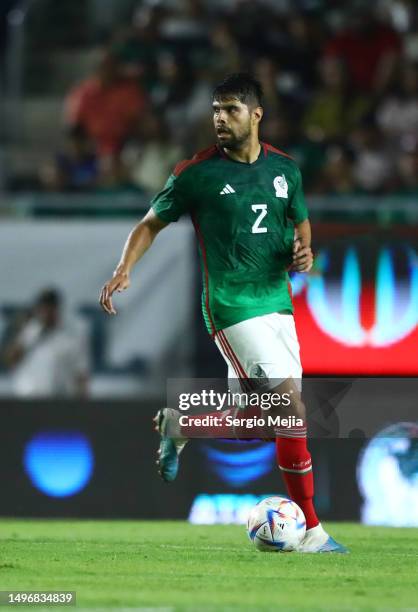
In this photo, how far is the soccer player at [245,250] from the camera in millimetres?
7582

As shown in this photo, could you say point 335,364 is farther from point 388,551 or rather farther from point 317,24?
point 317,24

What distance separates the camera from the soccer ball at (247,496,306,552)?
24.4 ft

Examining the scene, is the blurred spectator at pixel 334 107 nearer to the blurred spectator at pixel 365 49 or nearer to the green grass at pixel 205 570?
the blurred spectator at pixel 365 49

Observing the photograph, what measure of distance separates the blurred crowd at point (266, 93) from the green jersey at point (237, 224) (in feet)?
13.5

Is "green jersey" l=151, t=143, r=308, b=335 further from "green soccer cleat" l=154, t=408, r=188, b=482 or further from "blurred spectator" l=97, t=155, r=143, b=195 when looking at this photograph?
"blurred spectator" l=97, t=155, r=143, b=195

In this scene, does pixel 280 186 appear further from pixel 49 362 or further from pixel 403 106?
pixel 403 106

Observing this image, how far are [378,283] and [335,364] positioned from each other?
0.64 m

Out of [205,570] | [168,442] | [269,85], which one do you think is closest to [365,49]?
[269,85]

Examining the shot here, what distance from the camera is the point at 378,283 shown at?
1057cm

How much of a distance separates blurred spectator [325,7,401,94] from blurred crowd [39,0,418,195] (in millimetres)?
12

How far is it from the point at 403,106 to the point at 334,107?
603 mm

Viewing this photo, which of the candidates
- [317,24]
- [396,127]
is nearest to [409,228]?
[396,127]

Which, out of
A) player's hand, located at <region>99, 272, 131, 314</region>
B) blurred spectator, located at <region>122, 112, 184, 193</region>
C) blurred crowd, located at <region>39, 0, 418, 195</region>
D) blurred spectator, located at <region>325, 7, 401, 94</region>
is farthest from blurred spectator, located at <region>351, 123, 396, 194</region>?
player's hand, located at <region>99, 272, 131, 314</region>

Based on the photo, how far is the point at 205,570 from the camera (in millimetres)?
6895
